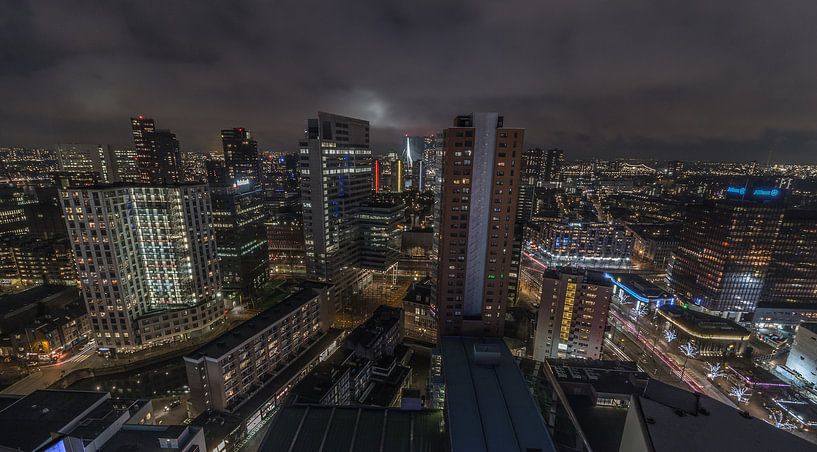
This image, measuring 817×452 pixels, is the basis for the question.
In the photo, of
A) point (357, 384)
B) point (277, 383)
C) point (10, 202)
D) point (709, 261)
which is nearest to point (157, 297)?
point (277, 383)

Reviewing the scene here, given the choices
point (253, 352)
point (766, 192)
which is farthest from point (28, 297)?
point (766, 192)

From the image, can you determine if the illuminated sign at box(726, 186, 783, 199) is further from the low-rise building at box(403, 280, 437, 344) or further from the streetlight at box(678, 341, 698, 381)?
the low-rise building at box(403, 280, 437, 344)

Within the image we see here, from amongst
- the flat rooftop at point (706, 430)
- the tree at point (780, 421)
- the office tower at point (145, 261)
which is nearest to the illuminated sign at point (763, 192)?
the tree at point (780, 421)

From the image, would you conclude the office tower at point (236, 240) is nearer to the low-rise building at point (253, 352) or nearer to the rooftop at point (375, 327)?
the low-rise building at point (253, 352)

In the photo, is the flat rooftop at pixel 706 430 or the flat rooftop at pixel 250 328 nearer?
the flat rooftop at pixel 706 430

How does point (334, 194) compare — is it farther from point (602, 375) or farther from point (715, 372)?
point (715, 372)

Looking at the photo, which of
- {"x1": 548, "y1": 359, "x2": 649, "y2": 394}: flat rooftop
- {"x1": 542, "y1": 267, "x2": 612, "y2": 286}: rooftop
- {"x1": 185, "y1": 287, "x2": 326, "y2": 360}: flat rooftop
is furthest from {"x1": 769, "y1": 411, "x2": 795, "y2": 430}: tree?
{"x1": 185, "y1": 287, "x2": 326, "y2": 360}: flat rooftop
